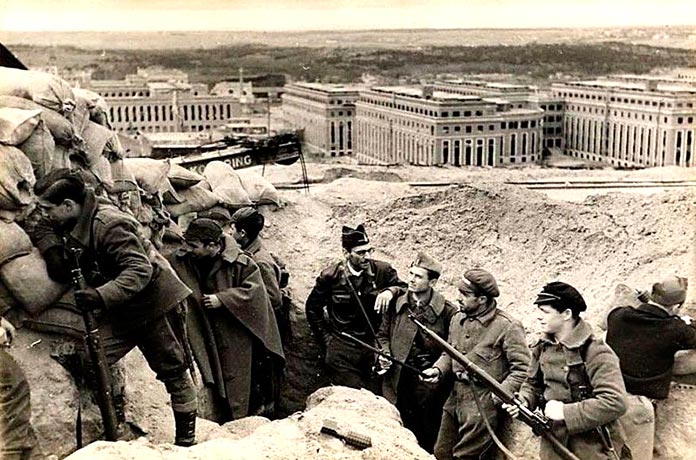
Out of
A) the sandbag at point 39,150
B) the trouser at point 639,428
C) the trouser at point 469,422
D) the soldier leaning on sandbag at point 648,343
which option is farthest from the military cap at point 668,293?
the sandbag at point 39,150

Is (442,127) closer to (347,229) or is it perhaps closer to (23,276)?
(347,229)

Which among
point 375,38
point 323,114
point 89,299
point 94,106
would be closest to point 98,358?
point 89,299

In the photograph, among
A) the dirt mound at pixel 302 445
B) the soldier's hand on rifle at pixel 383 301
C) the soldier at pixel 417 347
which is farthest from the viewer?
the soldier's hand on rifle at pixel 383 301

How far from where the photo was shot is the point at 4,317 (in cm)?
420

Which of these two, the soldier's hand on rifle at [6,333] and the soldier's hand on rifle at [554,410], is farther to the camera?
the soldier's hand on rifle at [554,410]

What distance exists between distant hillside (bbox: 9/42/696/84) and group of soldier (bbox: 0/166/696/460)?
1.34m

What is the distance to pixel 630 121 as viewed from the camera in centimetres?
764

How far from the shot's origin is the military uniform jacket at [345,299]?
5949mm

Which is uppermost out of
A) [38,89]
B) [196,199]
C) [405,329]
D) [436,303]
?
[38,89]

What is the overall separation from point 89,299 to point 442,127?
4.16 m

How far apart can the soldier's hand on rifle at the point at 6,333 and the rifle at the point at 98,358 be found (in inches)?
12.4

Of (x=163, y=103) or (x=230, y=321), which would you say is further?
(x=163, y=103)

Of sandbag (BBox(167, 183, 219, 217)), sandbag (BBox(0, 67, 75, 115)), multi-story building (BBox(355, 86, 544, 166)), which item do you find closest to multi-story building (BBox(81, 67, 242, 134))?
sandbag (BBox(167, 183, 219, 217))

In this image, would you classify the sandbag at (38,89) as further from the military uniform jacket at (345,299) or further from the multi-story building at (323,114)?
the multi-story building at (323,114)
